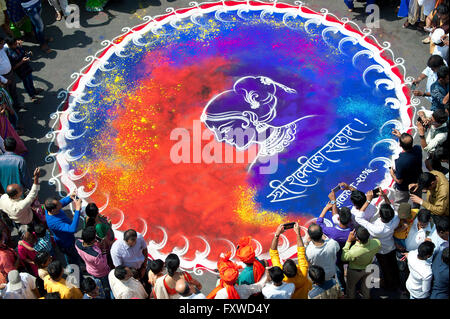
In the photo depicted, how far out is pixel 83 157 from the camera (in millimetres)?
11398

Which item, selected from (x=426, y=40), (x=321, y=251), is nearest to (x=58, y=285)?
(x=321, y=251)

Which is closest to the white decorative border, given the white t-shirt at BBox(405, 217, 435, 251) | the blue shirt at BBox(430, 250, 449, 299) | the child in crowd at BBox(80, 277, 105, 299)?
the white t-shirt at BBox(405, 217, 435, 251)

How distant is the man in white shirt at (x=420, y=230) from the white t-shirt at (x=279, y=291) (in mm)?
2143

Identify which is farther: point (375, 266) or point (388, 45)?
point (388, 45)

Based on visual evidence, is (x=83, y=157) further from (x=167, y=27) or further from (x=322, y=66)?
(x=322, y=66)

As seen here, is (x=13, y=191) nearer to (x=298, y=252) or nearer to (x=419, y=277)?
(x=298, y=252)

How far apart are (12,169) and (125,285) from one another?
3800mm

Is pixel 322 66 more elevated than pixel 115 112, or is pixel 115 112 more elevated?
pixel 322 66

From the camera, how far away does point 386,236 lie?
8.19 m

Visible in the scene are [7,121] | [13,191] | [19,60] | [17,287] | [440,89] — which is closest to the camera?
[17,287]

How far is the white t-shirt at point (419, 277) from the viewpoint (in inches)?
296

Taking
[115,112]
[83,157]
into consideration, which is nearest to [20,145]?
[83,157]

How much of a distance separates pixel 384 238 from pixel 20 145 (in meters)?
7.31


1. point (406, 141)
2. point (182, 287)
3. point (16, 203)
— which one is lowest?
point (16, 203)
